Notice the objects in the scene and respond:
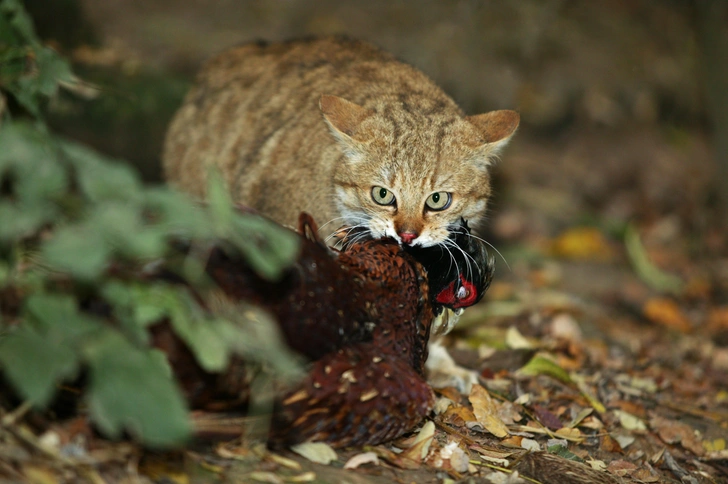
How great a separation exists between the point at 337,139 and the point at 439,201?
0.70 meters

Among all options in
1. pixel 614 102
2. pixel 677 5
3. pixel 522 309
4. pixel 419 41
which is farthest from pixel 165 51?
pixel 677 5

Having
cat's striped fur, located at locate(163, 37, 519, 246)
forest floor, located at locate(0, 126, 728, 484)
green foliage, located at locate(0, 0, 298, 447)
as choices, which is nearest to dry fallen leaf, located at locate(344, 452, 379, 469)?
forest floor, located at locate(0, 126, 728, 484)

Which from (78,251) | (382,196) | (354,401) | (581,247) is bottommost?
(354,401)

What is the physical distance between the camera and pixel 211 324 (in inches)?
95.2

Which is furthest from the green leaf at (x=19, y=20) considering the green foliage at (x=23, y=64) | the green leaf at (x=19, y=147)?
the green leaf at (x=19, y=147)

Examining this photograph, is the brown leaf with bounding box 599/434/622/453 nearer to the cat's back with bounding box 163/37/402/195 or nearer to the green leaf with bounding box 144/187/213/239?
the cat's back with bounding box 163/37/402/195

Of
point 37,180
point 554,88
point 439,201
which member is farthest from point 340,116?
point 554,88

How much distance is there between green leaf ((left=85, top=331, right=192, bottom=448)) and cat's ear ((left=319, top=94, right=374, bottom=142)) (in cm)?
242

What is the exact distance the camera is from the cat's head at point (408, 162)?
4.37 meters

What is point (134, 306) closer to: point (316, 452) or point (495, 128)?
point (316, 452)

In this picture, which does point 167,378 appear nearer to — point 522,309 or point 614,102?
point 522,309

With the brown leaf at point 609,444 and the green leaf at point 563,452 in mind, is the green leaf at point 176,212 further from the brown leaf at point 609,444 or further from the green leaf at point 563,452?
the brown leaf at point 609,444

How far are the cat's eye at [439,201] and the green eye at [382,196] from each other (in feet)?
0.71

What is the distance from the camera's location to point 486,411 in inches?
151
